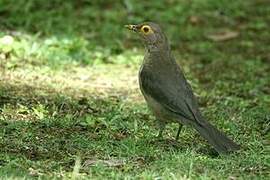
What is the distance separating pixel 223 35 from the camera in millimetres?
11406

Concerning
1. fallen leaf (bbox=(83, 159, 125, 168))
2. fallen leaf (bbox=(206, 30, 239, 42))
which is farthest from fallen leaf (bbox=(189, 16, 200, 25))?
fallen leaf (bbox=(83, 159, 125, 168))

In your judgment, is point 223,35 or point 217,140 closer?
point 217,140

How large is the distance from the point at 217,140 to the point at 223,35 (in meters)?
5.40

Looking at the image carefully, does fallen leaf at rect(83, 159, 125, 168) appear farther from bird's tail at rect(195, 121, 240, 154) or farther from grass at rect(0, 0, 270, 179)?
bird's tail at rect(195, 121, 240, 154)

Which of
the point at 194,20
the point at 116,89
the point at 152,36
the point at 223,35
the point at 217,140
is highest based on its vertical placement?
the point at 152,36

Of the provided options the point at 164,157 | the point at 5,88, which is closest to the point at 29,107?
the point at 5,88

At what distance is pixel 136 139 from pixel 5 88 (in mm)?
1911

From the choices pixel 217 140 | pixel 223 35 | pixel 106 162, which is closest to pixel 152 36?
pixel 217 140

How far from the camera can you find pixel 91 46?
10.2 meters

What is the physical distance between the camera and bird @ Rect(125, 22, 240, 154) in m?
6.26

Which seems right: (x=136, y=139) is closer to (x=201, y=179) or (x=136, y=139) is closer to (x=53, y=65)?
(x=201, y=179)

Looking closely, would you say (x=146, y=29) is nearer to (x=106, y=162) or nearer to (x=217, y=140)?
(x=217, y=140)

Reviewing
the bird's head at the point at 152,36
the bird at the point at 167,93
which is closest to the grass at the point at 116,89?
the bird at the point at 167,93

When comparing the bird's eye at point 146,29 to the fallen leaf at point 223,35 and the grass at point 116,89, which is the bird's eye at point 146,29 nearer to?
the grass at point 116,89
